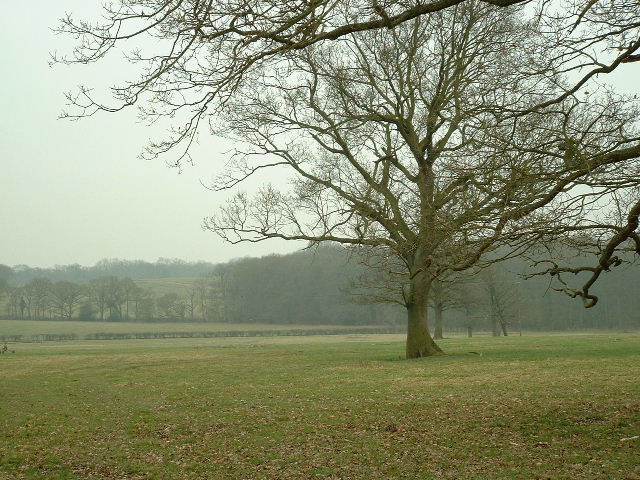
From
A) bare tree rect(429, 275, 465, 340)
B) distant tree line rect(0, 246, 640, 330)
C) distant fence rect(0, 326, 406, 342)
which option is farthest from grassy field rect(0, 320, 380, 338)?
bare tree rect(429, 275, 465, 340)

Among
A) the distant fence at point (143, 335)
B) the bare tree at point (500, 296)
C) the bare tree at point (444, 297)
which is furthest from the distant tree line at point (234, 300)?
the bare tree at point (444, 297)

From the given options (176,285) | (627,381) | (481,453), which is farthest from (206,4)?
(176,285)

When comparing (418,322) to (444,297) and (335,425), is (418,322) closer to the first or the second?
(335,425)

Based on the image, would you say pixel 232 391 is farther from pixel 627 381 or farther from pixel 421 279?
pixel 421 279

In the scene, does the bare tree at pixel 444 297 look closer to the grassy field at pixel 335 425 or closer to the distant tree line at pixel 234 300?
the grassy field at pixel 335 425

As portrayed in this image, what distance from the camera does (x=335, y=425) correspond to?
11.8 m

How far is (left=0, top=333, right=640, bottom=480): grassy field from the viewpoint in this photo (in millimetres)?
8766

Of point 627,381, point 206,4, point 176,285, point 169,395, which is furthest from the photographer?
point 176,285

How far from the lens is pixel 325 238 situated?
2644 cm

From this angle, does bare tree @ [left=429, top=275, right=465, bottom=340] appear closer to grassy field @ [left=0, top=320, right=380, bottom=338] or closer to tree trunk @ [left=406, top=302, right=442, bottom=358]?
tree trunk @ [left=406, top=302, right=442, bottom=358]

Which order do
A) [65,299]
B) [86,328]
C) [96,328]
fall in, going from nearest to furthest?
[86,328] < [96,328] < [65,299]

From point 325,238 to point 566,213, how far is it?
1693 centimetres

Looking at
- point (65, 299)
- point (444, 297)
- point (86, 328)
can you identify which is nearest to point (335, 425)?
point (444, 297)

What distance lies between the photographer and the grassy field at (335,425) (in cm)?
877
